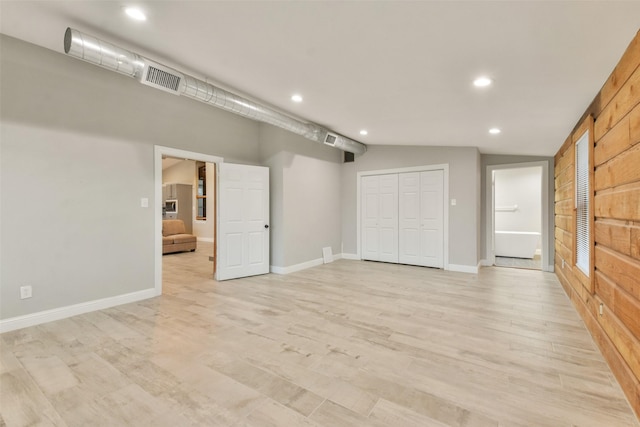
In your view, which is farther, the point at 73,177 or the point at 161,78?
the point at 73,177

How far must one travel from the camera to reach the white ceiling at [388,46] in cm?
177

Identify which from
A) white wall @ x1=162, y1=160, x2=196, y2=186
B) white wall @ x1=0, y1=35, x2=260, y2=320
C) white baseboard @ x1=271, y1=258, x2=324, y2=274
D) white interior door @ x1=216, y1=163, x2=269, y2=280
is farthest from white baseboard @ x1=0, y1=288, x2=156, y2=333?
white wall @ x1=162, y1=160, x2=196, y2=186

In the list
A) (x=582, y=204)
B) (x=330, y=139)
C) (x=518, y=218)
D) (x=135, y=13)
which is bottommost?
(x=518, y=218)

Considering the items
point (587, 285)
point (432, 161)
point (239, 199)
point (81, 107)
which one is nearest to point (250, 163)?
point (239, 199)

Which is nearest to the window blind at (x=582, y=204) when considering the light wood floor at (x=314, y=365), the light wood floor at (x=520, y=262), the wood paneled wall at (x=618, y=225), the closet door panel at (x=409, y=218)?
the wood paneled wall at (x=618, y=225)

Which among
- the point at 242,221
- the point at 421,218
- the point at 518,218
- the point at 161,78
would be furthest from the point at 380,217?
the point at 161,78

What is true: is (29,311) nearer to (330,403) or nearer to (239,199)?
(239,199)

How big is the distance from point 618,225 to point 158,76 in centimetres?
401

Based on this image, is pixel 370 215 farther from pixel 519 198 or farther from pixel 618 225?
pixel 519 198

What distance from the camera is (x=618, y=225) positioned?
2.12 metres

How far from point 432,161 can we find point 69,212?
572cm

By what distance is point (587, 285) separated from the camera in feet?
9.51

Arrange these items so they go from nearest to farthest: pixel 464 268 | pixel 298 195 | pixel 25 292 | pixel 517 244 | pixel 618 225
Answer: pixel 618 225 < pixel 25 292 < pixel 464 268 < pixel 298 195 < pixel 517 244

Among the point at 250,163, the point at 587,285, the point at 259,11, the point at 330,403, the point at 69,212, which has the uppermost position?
the point at 259,11
